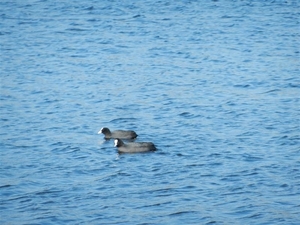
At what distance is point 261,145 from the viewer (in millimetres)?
21703

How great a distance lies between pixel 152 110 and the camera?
2523 centimetres

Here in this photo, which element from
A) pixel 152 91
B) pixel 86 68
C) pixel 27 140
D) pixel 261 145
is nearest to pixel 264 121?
pixel 261 145

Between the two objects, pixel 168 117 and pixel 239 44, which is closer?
pixel 168 117

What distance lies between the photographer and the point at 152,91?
2748 cm

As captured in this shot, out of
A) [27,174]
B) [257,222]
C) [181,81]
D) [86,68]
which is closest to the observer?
[257,222]

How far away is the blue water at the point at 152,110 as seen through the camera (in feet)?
58.6

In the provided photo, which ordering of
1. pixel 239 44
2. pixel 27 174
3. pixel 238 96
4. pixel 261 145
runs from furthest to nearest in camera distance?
pixel 239 44 < pixel 238 96 < pixel 261 145 < pixel 27 174

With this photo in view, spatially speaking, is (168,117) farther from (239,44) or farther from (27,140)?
(239,44)

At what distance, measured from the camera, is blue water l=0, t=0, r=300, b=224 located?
58.6ft

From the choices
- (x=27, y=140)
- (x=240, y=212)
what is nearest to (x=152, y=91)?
(x=27, y=140)

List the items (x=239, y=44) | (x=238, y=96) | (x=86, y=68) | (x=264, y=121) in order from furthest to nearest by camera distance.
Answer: (x=239, y=44), (x=86, y=68), (x=238, y=96), (x=264, y=121)

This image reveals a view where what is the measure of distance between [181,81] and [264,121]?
17.5 ft

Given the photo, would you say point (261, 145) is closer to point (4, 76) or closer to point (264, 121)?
point (264, 121)

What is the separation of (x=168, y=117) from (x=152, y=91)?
318 centimetres
